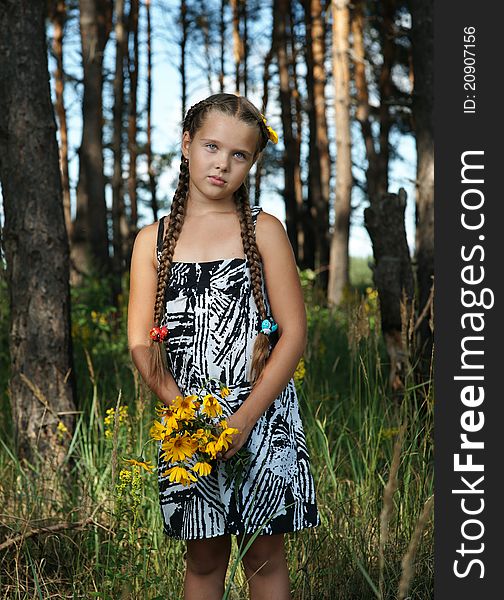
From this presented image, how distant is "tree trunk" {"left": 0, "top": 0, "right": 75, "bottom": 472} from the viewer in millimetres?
3748

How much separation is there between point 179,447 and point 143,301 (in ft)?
1.66

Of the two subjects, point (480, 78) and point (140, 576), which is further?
point (140, 576)

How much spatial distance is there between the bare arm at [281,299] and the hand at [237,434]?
0.29 feet

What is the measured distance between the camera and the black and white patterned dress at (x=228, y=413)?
2.17 meters

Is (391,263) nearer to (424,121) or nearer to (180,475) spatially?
(424,121)

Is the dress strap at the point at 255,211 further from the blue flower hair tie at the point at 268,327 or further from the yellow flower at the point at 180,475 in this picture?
the yellow flower at the point at 180,475

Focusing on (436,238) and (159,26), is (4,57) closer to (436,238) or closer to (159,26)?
(436,238)

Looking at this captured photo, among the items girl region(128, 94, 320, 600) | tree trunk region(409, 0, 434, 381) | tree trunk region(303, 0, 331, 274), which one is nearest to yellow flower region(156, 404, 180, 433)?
girl region(128, 94, 320, 600)

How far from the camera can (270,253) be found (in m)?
2.24

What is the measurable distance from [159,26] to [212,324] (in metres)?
14.9

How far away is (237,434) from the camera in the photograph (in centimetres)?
204

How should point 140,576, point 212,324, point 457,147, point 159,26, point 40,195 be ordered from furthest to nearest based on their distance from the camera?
point 159,26 < point 40,195 < point 140,576 < point 212,324 < point 457,147

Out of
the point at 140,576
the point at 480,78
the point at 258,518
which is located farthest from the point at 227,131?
the point at 140,576

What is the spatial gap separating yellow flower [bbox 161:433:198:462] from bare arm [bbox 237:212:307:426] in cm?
26
